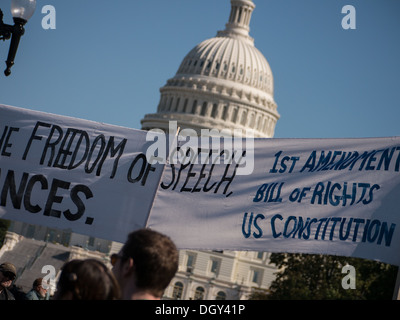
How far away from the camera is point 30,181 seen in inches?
296

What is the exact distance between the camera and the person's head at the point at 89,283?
3.70m

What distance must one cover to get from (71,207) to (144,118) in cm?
10425

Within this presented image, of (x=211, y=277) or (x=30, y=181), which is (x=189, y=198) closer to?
(x=30, y=181)

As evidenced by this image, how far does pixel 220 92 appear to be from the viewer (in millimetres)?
108750

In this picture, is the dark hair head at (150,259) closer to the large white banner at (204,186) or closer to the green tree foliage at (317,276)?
the large white banner at (204,186)

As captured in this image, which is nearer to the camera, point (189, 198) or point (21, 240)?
point (189, 198)

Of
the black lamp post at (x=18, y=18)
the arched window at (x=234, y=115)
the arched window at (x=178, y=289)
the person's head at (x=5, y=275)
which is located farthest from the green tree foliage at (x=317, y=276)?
the arched window at (x=178, y=289)

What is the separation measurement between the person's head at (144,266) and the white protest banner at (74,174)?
3.25 metres

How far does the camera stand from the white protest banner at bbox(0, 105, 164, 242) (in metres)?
7.43

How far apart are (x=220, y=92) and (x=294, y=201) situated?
334 ft

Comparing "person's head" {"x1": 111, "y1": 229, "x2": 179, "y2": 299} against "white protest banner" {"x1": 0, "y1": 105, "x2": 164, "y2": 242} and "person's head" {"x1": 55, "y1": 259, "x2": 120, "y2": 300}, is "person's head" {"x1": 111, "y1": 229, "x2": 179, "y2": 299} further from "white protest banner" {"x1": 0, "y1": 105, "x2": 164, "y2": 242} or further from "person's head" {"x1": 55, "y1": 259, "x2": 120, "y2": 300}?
"white protest banner" {"x1": 0, "y1": 105, "x2": 164, "y2": 242}

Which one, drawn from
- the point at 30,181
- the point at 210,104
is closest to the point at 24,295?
the point at 30,181

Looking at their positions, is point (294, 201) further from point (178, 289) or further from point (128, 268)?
point (178, 289)

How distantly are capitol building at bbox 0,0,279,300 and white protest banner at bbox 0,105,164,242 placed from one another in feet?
317
